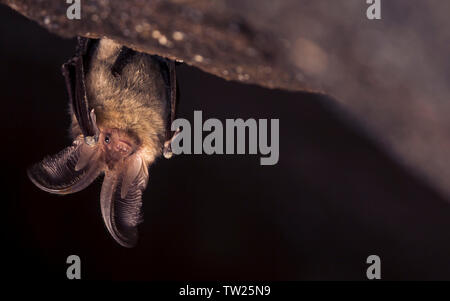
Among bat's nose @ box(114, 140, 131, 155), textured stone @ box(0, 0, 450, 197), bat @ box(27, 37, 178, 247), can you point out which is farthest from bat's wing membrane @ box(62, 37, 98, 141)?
textured stone @ box(0, 0, 450, 197)

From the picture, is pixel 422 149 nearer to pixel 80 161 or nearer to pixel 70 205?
pixel 80 161

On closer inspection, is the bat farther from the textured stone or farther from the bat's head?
the textured stone

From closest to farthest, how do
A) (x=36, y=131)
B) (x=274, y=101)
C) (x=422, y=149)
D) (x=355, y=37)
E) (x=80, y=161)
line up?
(x=355, y=37) → (x=422, y=149) → (x=80, y=161) → (x=274, y=101) → (x=36, y=131)

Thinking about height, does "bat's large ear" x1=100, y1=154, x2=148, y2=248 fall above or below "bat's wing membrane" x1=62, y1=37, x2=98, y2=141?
below

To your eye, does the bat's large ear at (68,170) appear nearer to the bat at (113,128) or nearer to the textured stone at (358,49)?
the bat at (113,128)

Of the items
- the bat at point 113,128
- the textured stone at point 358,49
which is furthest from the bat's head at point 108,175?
the textured stone at point 358,49
